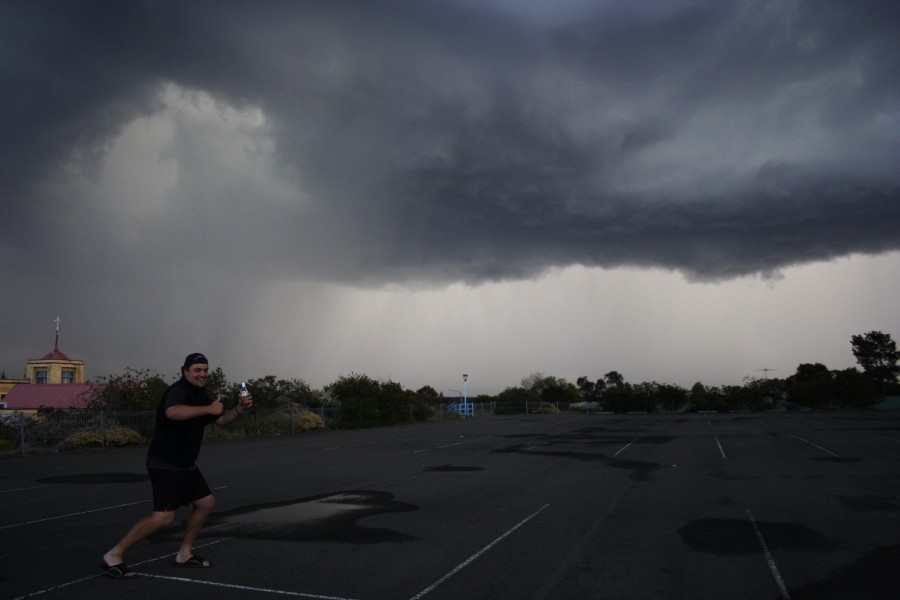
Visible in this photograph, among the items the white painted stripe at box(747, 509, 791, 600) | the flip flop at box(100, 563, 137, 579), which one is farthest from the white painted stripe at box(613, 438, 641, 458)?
the flip flop at box(100, 563, 137, 579)

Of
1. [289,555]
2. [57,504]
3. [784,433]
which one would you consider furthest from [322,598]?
[784,433]

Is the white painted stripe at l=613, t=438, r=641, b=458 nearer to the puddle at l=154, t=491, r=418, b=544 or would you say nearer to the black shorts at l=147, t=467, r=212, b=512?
the puddle at l=154, t=491, r=418, b=544

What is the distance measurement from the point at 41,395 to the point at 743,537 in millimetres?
54988

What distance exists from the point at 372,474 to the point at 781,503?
27.5 feet

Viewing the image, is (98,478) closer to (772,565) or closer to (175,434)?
(175,434)

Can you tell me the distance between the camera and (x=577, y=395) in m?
107

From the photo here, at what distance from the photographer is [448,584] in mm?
6242

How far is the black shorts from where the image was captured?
6301 mm

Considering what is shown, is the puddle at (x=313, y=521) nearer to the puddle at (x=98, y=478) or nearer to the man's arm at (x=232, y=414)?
the man's arm at (x=232, y=414)

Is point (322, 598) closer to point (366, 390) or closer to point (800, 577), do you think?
point (800, 577)

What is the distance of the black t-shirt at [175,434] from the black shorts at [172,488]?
86 millimetres

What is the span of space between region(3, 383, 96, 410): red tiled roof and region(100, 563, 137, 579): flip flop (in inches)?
1905

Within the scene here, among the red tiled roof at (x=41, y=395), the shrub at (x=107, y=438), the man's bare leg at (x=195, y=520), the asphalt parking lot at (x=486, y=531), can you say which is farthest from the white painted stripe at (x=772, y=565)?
the red tiled roof at (x=41, y=395)

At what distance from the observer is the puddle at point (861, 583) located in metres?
5.93
